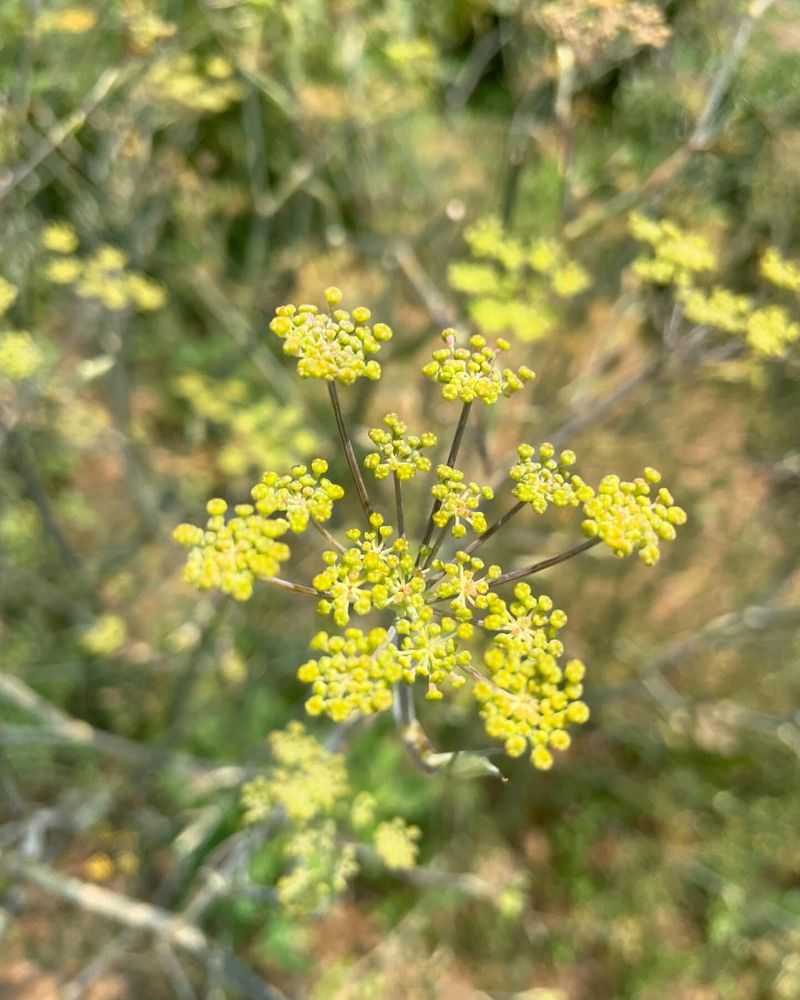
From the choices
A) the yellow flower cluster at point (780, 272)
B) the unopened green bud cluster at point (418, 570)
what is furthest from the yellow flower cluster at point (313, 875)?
the yellow flower cluster at point (780, 272)

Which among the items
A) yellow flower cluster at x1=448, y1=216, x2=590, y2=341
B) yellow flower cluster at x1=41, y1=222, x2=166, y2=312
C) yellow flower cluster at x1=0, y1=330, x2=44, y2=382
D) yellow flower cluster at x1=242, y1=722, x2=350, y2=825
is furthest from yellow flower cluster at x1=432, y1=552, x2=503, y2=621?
yellow flower cluster at x1=41, y1=222, x2=166, y2=312

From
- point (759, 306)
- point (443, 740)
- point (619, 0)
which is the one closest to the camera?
point (619, 0)

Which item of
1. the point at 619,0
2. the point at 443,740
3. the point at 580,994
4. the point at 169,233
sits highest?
the point at 619,0

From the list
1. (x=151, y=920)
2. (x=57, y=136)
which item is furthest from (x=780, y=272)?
(x=151, y=920)

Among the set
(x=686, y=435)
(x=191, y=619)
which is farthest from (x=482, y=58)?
(x=191, y=619)

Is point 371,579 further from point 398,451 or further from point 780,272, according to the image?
Result: point 780,272

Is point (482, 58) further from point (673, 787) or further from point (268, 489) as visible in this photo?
point (673, 787)

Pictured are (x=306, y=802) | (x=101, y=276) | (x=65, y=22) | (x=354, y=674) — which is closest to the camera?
(x=354, y=674)

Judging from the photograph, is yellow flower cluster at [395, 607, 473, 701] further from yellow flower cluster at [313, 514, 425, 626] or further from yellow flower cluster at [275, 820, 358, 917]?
yellow flower cluster at [275, 820, 358, 917]
